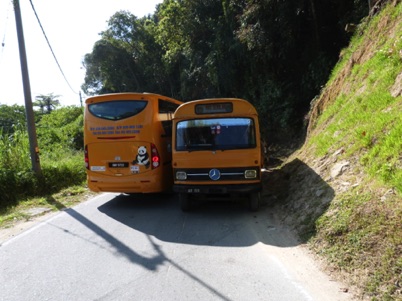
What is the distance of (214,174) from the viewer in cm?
714

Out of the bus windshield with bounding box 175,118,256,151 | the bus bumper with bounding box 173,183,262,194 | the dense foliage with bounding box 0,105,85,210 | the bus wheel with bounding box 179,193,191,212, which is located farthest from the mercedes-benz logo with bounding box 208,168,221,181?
the dense foliage with bounding box 0,105,85,210

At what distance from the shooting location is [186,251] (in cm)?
529

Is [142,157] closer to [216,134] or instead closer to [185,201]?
[185,201]

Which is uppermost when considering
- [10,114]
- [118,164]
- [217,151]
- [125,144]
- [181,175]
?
[10,114]

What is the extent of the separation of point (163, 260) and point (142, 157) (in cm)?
359

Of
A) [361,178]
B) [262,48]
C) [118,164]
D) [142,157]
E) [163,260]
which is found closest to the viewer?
[163,260]

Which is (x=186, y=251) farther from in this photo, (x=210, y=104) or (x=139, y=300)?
(x=210, y=104)

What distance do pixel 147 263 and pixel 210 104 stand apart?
3889 mm

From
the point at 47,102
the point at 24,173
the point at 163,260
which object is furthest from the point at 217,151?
the point at 47,102

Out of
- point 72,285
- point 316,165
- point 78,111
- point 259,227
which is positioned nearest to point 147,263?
point 72,285

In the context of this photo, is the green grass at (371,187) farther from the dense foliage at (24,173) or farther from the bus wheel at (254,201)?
the dense foliage at (24,173)

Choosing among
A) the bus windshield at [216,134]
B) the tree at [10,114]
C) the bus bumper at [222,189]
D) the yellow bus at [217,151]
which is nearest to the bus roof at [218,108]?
the yellow bus at [217,151]

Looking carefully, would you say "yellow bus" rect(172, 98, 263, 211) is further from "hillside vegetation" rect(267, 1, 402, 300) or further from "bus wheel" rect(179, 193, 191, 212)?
"hillside vegetation" rect(267, 1, 402, 300)

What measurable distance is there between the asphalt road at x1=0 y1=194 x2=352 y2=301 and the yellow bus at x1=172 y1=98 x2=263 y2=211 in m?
0.60
